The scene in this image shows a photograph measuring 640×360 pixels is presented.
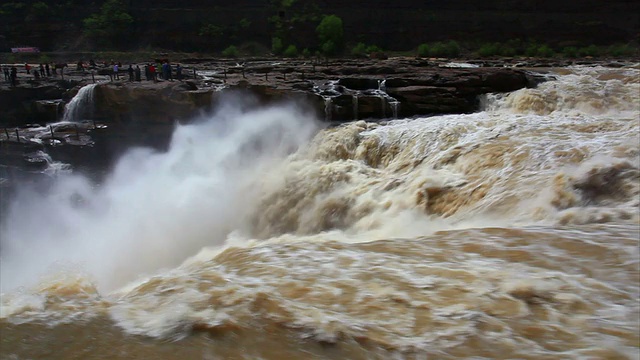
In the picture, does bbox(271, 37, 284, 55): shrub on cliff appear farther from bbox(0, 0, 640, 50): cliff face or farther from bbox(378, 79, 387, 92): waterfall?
bbox(378, 79, 387, 92): waterfall

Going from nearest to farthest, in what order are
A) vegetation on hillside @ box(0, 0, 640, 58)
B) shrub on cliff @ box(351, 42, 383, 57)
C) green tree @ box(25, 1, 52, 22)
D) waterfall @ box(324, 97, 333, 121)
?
waterfall @ box(324, 97, 333, 121), shrub on cliff @ box(351, 42, 383, 57), vegetation on hillside @ box(0, 0, 640, 58), green tree @ box(25, 1, 52, 22)

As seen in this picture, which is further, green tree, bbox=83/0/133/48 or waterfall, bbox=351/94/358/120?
green tree, bbox=83/0/133/48

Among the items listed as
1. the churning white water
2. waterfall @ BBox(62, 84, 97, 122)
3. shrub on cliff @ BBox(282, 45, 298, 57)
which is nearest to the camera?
the churning white water

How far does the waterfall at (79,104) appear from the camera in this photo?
1590cm

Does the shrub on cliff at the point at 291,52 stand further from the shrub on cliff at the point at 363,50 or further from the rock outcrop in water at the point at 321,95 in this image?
the rock outcrop in water at the point at 321,95

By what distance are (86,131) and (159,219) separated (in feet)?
18.3

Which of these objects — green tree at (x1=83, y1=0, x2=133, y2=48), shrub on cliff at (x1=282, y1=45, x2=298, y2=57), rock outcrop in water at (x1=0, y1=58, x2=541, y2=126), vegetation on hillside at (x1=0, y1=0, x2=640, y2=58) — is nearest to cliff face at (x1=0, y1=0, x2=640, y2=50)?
vegetation on hillside at (x1=0, y1=0, x2=640, y2=58)

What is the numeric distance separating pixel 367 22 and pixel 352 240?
39269 mm

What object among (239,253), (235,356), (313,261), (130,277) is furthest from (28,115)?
(235,356)

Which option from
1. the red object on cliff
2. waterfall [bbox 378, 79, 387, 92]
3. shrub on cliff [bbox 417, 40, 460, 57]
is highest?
the red object on cliff

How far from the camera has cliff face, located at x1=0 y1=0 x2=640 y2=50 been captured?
133 ft

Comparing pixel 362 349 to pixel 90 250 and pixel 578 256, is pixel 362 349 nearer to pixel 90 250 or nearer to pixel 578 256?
pixel 578 256

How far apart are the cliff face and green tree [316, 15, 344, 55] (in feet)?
5.97

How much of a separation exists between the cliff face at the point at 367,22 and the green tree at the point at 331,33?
1820 millimetres
